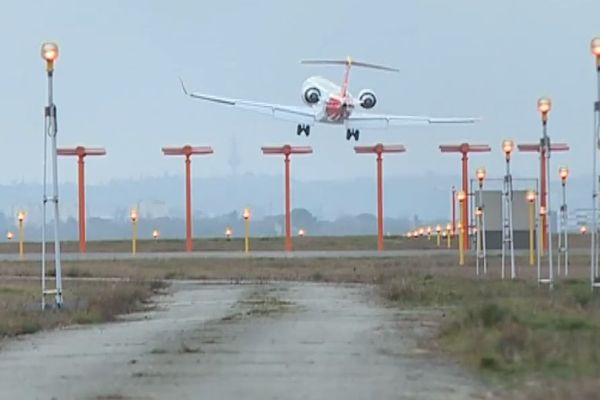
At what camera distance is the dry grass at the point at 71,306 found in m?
24.3

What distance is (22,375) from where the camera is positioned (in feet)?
51.9

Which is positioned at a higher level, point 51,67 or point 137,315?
point 51,67

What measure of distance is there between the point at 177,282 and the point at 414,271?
27.1ft

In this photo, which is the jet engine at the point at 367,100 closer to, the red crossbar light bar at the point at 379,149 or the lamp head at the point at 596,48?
the red crossbar light bar at the point at 379,149

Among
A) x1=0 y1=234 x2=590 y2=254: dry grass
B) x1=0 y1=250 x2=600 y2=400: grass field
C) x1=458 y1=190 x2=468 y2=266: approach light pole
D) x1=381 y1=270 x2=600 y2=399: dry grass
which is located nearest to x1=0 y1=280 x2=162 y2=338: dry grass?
x1=0 y1=250 x2=600 y2=400: grass field

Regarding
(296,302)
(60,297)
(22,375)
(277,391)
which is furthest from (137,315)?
(277,391)

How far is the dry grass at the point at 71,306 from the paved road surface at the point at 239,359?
78cm

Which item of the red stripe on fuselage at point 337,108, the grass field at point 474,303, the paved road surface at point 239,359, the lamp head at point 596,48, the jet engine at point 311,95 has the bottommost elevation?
the paved road surface at point 239,359

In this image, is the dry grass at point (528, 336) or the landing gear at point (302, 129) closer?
the dry grass at point (528, 336)

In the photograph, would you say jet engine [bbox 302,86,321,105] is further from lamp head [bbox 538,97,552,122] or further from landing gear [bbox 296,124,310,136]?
lamp head [bbox 538,97,552,122]

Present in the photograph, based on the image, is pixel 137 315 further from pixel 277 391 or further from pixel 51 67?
pixel 277 391

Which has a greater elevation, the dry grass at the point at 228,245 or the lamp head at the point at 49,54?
the lamp head at the point at 49,54

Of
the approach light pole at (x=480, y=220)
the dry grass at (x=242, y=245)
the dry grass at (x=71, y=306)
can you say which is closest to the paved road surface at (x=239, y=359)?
the dry grass at (x=71, y=306)

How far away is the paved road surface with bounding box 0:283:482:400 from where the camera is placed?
1397 centimetres
